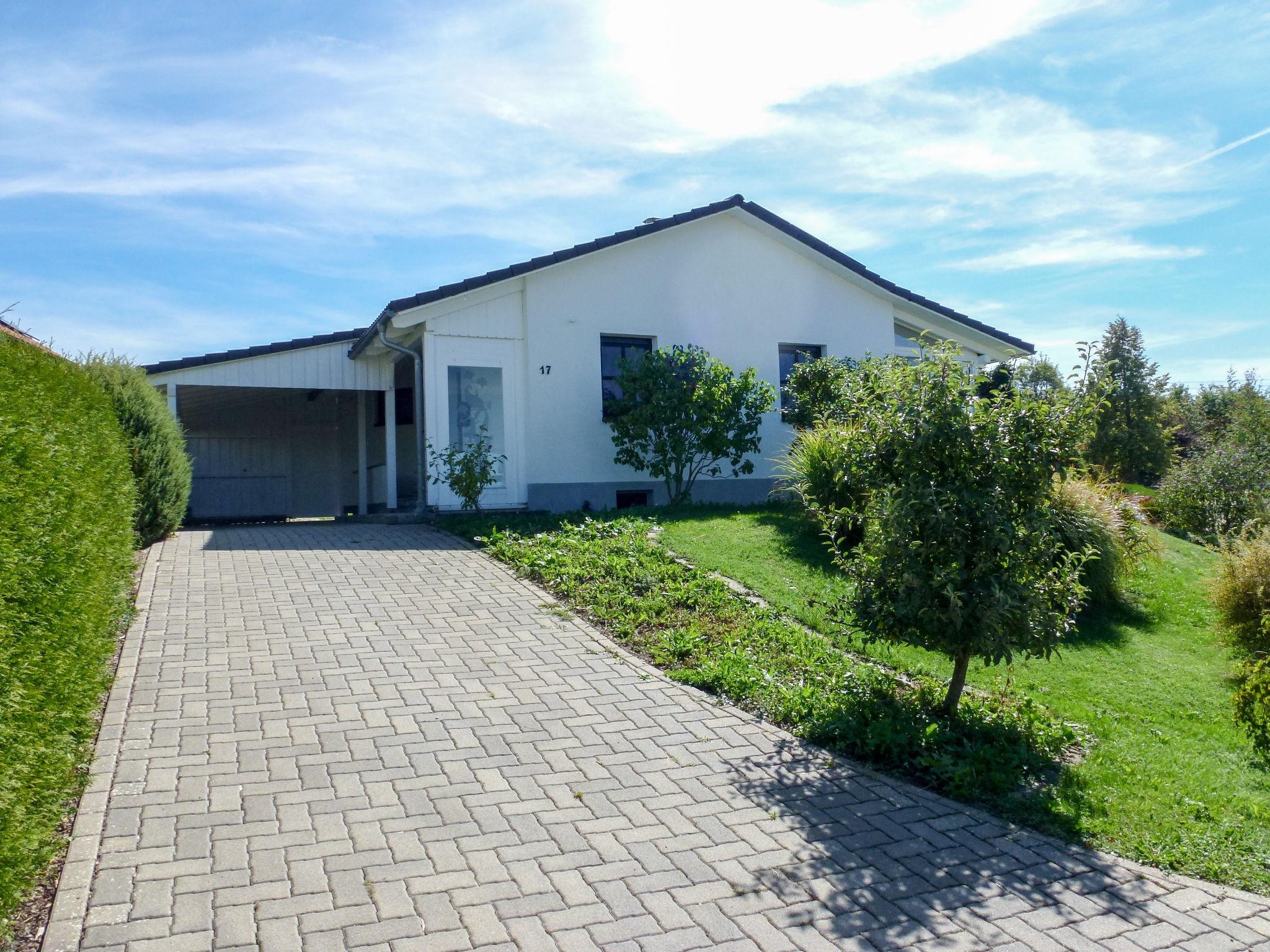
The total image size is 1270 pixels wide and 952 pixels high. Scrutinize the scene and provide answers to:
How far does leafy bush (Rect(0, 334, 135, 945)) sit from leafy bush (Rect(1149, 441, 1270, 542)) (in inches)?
671

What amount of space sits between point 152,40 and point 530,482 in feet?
27.2

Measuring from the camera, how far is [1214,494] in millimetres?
17547

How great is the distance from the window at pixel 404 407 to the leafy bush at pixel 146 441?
6140 millimetres

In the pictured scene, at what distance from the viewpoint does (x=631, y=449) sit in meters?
15.4

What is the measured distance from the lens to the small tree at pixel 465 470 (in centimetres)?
1426

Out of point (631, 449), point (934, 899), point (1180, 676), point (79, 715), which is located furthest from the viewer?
point (631, 449)

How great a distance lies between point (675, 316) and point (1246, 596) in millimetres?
10169

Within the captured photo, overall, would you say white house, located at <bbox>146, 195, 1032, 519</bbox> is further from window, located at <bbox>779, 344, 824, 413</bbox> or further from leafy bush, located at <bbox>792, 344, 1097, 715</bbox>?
leafy bush, located at <bbox>792, 344, 1097, 715</bbox>

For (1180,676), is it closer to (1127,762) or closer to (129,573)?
(1127,762)

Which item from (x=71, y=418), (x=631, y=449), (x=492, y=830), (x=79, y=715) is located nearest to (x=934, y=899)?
(x=492, y=830)

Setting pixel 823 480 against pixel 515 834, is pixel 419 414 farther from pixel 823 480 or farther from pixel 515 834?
pixel 515 834

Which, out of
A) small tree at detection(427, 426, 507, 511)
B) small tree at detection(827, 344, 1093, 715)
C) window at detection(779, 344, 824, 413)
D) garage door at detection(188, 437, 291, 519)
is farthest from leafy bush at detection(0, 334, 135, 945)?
garage door at detection(188, 437, 291, 519)

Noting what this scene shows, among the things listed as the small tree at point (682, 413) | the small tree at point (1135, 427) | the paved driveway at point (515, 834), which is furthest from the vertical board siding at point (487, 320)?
the small tree at point (1135, 427)

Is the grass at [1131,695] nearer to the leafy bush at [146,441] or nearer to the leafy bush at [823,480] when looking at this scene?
the leafy bush at [823,480]
